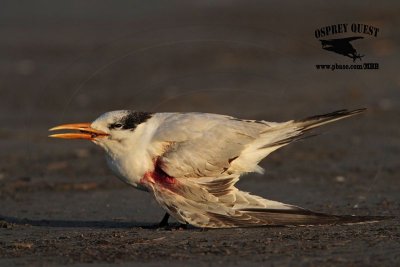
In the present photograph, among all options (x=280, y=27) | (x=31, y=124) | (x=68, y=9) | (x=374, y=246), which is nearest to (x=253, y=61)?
(x=280, y=27)

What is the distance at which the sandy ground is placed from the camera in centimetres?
605

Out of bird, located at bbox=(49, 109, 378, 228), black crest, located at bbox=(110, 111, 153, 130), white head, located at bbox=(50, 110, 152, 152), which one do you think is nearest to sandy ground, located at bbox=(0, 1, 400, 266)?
bird, located at bbox=(49, 109, 378, 228)

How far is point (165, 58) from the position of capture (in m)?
16.5

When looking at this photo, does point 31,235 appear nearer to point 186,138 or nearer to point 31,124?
point 186,138

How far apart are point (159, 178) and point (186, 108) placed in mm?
6621

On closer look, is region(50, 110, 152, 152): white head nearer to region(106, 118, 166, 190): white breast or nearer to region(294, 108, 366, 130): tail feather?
region(106, 118, 166, 190): white breast

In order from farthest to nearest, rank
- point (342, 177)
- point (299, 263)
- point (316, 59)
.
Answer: point (316, 59), point (342, 177), point (299, 263)

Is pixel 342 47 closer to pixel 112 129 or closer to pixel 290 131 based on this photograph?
pixel 290 131

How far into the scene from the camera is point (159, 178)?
21.4 ft

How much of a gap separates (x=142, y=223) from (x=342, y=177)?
259cm

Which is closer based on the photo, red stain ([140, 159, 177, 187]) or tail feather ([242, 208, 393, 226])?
tail feather ([242, 208, 393, 226])

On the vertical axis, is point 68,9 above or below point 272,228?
above

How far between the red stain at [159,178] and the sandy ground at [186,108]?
37 centimetres

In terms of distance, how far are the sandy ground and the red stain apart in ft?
1.21
